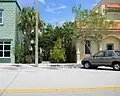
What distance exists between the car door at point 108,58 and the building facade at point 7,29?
1342cm

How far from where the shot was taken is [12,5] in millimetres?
37594

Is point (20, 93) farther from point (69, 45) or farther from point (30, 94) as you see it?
point (69, 45)

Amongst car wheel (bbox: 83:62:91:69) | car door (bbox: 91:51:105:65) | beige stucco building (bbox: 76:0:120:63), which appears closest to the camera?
car door (bbox: 91:51:105:65)

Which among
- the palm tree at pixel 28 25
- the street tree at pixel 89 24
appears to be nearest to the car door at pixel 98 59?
the street tree at pixel 89 24

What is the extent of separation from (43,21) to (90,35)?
304 inches

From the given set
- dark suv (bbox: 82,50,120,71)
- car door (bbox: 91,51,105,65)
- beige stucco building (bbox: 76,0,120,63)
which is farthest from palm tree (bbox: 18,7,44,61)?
car door (bbox: 91,51,105,65)

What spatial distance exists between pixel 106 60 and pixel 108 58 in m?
0.28

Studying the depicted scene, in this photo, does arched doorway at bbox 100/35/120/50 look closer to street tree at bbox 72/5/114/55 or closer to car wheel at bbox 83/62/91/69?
street tree at bbox 72/5/114/55

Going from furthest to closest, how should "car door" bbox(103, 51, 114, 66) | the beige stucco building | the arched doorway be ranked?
the arched doorway, the beige stucco building, "car door" bbox(103, 51, 114, 66)

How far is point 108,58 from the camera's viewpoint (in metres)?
27.5

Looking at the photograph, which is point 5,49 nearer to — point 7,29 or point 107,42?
point 7,29

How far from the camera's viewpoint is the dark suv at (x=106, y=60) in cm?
2709

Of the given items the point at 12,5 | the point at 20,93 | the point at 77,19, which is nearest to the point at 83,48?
the point at 77,19

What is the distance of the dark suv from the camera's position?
27.1 m
